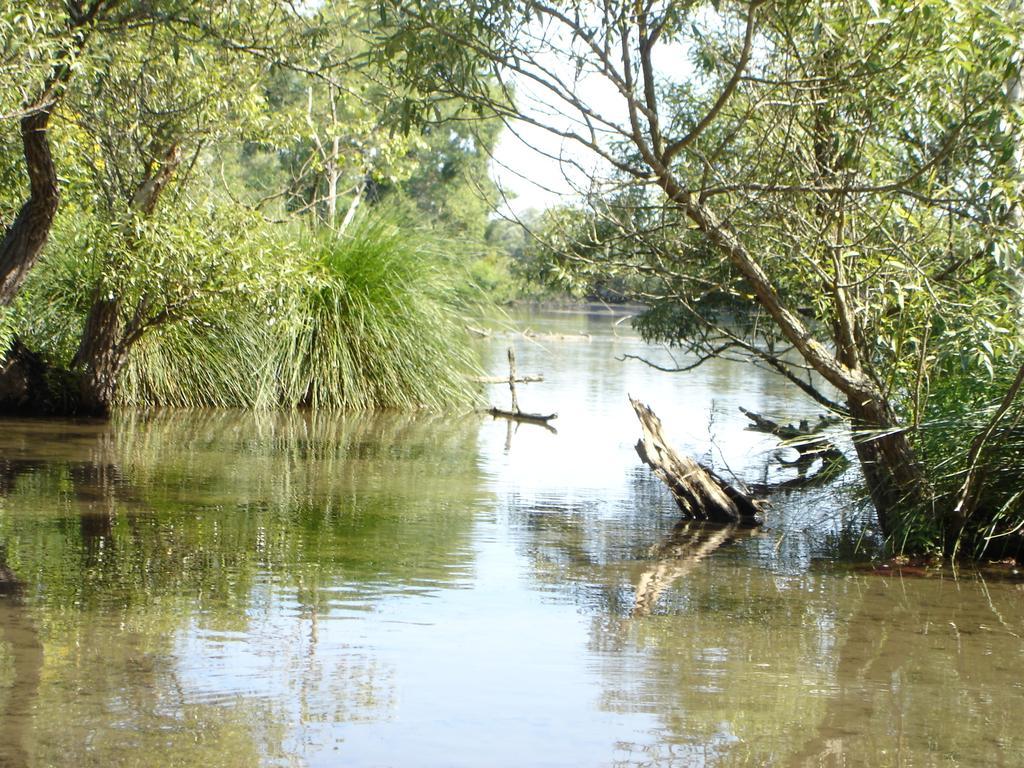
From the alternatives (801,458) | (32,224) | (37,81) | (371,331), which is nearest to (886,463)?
(801,458)

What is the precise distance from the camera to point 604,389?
20.9 meters

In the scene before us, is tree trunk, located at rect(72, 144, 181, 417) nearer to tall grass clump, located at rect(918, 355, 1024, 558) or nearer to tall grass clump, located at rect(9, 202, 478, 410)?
tall grass clump, located at rect(9, 202, 478, 410)

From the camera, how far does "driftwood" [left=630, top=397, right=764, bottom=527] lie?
9266 mm

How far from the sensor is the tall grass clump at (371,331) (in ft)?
51.4

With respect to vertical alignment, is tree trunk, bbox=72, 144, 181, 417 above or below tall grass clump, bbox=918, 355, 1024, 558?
above

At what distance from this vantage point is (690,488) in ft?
30.6

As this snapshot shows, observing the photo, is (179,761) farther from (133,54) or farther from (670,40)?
(133,54)

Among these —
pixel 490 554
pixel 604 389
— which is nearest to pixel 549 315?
pixel 604 389

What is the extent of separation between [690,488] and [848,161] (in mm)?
2983

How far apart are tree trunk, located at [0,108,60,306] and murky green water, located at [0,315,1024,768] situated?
5.13ft

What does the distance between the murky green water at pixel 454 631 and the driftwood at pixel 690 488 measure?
25 centimetres

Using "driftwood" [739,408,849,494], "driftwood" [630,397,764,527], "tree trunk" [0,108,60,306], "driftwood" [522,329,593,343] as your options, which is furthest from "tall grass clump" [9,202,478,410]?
"driftwood" [522,329,593,343]

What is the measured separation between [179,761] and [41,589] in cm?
248

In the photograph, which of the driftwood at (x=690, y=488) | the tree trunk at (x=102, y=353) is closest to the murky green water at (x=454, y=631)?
the driftwood at (x=690, y=488)
